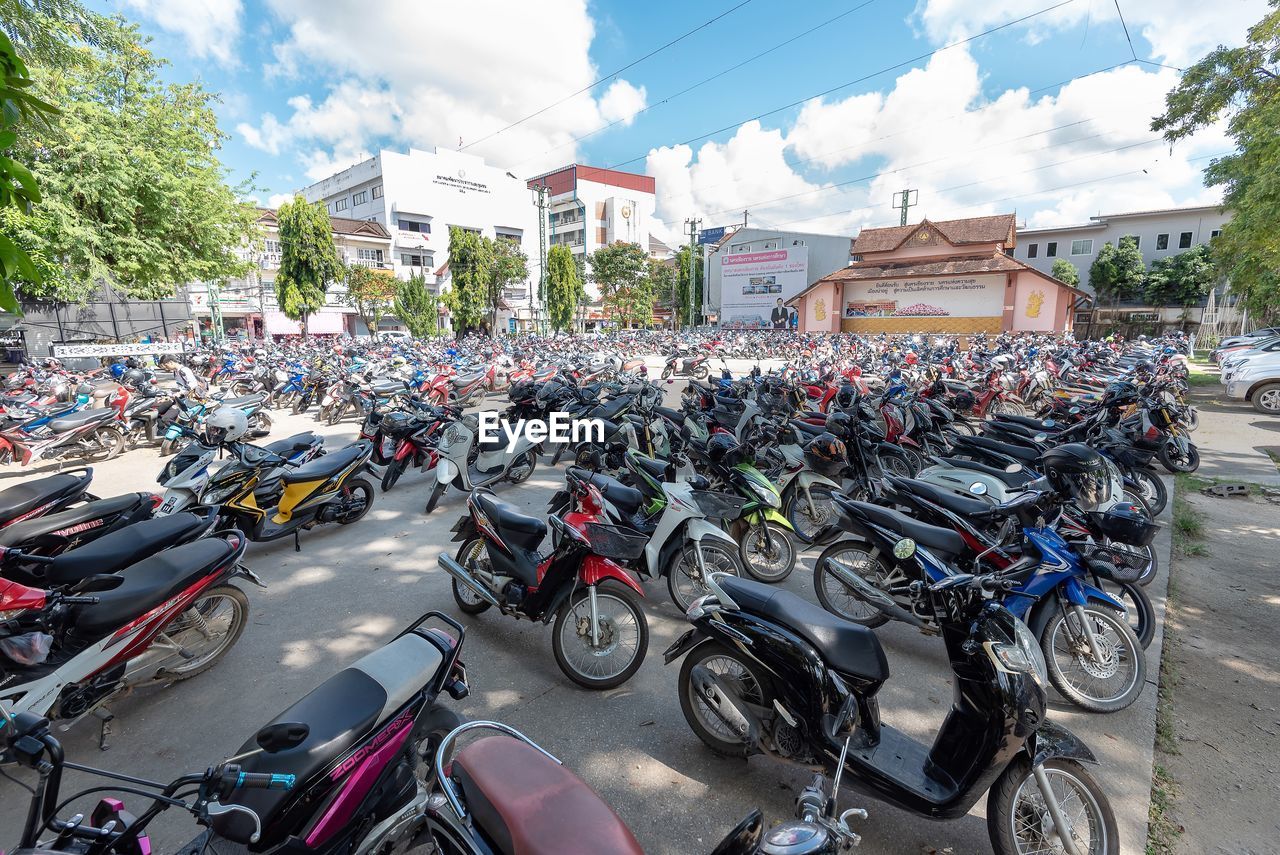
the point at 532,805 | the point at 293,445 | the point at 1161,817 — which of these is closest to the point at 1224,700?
the point at 1161,817

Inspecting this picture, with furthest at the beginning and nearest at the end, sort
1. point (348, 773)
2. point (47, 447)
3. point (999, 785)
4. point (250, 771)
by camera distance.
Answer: point (47, 447) < point (999, 785) < point (348, 773) < point (250, 771)

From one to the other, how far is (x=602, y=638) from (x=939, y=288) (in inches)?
1294

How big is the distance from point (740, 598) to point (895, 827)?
0.99 meters

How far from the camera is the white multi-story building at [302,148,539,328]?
42.7 m

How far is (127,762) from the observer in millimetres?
2398

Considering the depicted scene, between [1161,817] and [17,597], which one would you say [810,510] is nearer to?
[1161,817]

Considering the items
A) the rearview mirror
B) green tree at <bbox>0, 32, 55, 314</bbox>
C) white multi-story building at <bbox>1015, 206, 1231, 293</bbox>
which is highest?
white multi-story building at <bbox>1015, 206, 1231, 293</bbox>

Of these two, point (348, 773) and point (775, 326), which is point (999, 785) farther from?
point (775, 326)

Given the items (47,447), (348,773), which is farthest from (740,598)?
(47,447)

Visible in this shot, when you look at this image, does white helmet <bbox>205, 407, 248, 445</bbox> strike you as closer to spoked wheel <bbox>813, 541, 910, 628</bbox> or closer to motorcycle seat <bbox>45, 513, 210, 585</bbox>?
motorcycle seat <bbox>45, 513, 210, 585</bbox>

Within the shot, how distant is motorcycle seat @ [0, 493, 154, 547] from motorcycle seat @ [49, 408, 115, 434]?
407 cm

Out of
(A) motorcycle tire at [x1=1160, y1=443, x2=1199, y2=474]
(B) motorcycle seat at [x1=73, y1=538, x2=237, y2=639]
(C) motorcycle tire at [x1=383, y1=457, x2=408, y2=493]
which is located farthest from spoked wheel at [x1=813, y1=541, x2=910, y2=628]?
(A) motorcycle tire at [x1=1160, y1=443, x2=1199, y2=474]

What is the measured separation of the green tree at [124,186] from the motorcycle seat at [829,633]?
1228 centimetres

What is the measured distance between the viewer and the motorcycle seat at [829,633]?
6.75ft
